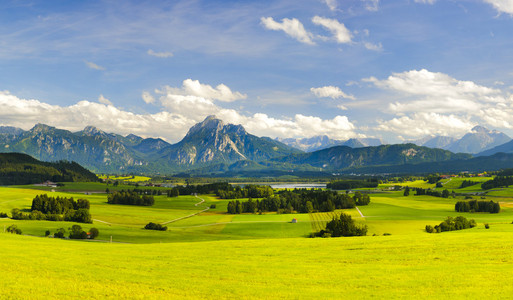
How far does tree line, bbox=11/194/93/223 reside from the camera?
114 m

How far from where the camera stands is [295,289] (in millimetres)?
27328

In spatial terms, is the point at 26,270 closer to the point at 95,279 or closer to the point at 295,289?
the point at 95,279

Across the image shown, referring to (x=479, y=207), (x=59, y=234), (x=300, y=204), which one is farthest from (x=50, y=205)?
(x=479, y=207)

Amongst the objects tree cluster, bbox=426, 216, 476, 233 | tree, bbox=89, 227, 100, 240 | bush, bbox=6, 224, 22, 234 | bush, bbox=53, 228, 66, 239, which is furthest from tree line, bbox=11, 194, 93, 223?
tree cluster, bbox=426, 216, 476, 233

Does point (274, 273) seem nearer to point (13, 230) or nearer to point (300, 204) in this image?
point (13, 230)

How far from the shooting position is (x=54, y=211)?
138375mm

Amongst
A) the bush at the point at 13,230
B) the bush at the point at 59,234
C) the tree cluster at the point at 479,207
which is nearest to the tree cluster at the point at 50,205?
the bush at the point at 13,230

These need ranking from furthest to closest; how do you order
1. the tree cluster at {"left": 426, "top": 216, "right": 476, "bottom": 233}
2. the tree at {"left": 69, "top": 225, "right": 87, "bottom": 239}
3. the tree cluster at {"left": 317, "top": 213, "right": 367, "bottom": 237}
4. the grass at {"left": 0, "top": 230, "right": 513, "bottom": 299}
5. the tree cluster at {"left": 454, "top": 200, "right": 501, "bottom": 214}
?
the tree cluster at {"left": 454, "top": 200, "right": 501, "bottom": 214}
the tree cluster at {"left": 317, "top": 213, "right": 367, "bottom": 237}
the tree cluster at {"left": 426, "top": 216, "right": 476, "bottom": 233}
the tree at {"left": 69, "top": 225, "right": 87, "bottom": 239}
the grass at {"left": 0, "top": 230, "right": 513, "bottom": 299}

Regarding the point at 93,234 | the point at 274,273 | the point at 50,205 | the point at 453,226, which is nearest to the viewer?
the point at 274,273

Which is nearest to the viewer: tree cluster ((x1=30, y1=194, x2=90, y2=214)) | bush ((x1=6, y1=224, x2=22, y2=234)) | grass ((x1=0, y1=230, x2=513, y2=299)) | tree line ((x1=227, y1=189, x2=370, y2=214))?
grass ((x1=0, y1=230, x2=513, y2=299))

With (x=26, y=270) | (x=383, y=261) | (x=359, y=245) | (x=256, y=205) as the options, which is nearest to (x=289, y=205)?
(x=256, y=205)

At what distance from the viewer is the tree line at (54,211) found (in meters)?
A: 114

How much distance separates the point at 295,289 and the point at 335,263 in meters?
13.7

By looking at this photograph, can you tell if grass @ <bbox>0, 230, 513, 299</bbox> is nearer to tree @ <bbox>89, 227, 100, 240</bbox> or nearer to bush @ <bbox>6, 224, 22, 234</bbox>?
tree @ <bbox>89, 227, 100, 240</bbox>
